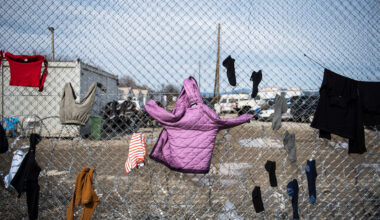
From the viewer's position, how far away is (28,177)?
265 centimetres

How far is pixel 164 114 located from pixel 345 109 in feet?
5.86

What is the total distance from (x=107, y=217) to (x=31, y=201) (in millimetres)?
901

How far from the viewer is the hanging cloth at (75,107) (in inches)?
112

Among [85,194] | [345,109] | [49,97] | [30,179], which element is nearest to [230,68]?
[345,109]

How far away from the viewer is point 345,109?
97.3 inches

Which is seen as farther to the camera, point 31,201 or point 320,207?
point 320,207

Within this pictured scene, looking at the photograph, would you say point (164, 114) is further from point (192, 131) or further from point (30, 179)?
point (30, 179)

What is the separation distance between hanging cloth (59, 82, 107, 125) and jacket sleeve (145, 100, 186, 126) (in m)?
0.84

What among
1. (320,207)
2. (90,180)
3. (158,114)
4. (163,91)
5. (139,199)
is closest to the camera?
(158,114)

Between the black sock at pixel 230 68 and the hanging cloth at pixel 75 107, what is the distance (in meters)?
1.49

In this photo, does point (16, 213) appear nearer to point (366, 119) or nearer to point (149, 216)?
point (149, 216)

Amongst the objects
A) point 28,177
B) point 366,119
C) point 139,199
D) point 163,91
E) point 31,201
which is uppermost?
point 163,91

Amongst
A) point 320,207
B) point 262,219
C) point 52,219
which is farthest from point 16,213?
point 320,207

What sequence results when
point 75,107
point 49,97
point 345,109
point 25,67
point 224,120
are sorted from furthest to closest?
→ 1. point 49,97
2. point 25,67
3. point 75,107
4. point 345,109
5. point 224,120
